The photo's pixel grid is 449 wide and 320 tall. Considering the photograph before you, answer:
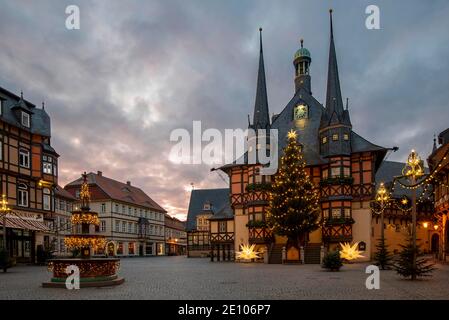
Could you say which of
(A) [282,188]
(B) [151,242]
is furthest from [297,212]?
(B) [151,242]

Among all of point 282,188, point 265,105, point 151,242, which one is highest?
point 265,105

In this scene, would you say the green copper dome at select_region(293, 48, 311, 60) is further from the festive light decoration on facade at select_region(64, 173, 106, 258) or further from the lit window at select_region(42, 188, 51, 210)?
the festive light decoration on facade at select_region(64, 173, 106, 258)

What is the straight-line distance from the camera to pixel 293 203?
3669 centimetres

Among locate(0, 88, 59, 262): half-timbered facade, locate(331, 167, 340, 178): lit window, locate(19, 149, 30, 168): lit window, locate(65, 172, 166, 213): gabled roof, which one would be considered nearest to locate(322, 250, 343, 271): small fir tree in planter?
locate(331, 167, 340, 178): lit window

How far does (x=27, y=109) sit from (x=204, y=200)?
129 feet

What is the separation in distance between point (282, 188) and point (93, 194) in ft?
152

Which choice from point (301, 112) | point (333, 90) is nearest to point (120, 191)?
point (301, 112)

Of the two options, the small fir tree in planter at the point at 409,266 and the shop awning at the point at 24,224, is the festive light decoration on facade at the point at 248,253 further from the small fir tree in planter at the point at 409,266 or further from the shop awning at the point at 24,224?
the small fir tree in planter at the point at 409,266

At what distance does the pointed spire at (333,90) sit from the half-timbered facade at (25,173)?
26141 mm

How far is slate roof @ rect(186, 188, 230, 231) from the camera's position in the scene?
72750 millimetres

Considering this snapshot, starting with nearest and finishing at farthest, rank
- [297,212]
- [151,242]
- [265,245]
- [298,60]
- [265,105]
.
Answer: [297,212] → [265,245] → [265,105] → [298,60] → [151,242]

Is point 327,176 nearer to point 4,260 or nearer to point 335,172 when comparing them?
point 335,172

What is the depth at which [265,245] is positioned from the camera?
41.9 metres
